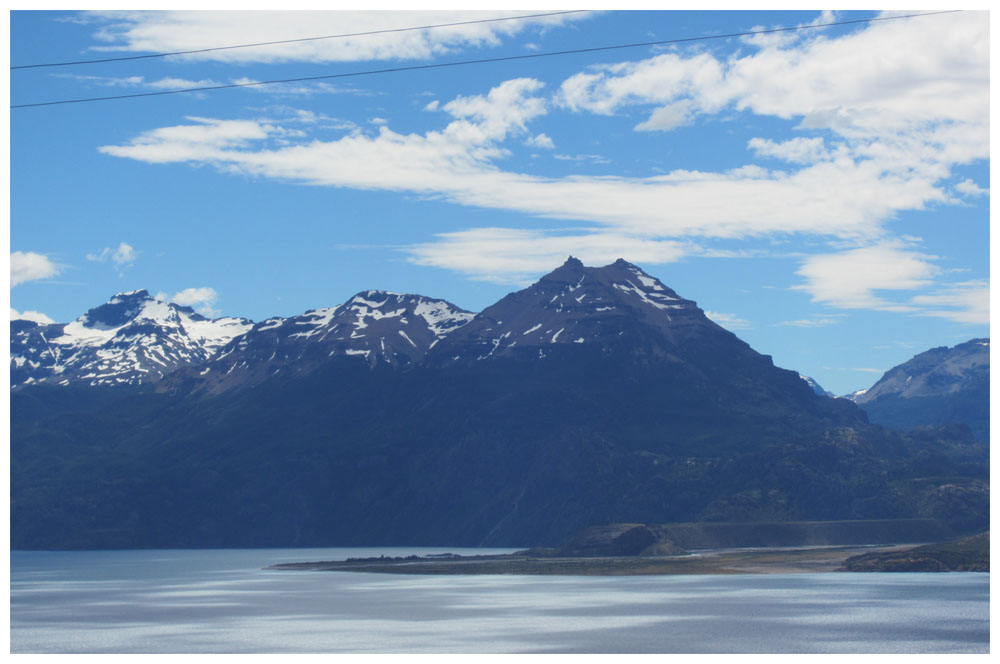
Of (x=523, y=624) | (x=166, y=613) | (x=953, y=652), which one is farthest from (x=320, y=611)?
(x=953, y=652)

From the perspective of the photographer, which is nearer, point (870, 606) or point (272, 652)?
point (272, 652)

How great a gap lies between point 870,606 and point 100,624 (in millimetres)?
104346

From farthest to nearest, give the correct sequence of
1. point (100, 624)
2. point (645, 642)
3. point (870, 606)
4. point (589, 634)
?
point (870, 606), point (100, 624), point (589, 634), point (645, 642)

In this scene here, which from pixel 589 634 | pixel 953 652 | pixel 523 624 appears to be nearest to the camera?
pixel 953 652

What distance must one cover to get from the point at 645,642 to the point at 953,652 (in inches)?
1184

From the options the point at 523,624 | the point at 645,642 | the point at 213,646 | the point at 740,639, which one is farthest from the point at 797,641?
the point at 213,646

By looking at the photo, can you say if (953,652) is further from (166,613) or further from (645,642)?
(166,613)

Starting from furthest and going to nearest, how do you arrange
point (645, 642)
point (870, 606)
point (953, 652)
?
point (870, 606) < point (645, 642) < point (953, 652)

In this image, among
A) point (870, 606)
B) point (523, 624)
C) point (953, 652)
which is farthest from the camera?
→ point (870, 606)

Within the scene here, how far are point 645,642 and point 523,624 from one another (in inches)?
961

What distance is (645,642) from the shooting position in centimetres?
12725

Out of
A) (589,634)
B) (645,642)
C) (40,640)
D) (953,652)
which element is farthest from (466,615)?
(953,652)

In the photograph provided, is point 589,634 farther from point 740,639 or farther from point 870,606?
point 870,606

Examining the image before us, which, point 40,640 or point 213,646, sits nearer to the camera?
point 213,646
